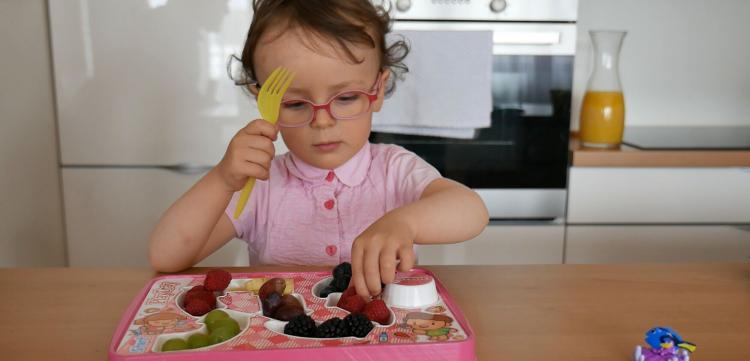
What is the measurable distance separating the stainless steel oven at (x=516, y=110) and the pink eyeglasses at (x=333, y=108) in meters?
0.95

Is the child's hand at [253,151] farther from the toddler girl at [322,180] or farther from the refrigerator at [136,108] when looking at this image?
the refrigerator at [136,108]

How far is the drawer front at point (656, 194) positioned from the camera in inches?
74.1

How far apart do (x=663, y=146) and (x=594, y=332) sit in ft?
4.51

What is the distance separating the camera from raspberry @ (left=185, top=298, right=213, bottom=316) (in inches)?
24.9

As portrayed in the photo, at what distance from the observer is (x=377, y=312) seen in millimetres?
610

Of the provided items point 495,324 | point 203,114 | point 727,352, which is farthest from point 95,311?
point 203,114

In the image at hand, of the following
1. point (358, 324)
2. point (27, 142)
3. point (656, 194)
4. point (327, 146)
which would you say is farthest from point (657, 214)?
point (27, 142)

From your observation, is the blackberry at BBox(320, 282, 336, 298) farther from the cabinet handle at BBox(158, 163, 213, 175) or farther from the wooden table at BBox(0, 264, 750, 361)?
the cabinet handle at BBox(158, 163, 213, 175)

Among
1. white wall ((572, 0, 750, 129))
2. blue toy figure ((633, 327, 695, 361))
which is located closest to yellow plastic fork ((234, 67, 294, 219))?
blue toy figure ((633, 327, 695, 361))

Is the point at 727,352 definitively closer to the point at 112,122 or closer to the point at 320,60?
the point at 320,60

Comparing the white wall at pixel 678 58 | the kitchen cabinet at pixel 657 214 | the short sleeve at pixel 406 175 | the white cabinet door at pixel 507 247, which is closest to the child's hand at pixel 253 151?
the short sleeve at pixel 406 175

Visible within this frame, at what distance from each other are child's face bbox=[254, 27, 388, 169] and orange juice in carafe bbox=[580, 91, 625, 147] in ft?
3.65

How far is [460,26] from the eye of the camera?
181 centimetres

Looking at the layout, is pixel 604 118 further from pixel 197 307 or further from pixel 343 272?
pixel 197 307
